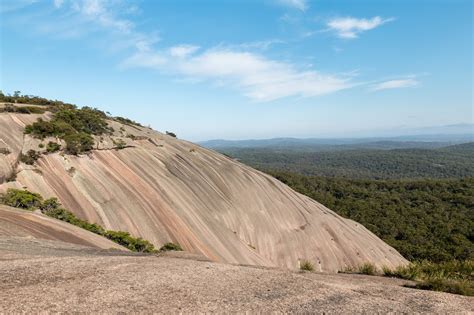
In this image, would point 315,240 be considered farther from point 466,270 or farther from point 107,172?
point 466,270

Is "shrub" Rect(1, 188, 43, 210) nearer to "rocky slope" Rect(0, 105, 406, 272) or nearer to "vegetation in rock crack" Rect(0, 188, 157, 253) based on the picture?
"vegetation in rock crack" Rect(0, 188, 157, 253)

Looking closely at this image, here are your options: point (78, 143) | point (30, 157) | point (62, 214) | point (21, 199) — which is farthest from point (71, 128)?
point (62, 214)

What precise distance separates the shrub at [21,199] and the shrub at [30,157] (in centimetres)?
334

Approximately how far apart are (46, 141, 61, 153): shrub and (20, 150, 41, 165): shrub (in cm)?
95

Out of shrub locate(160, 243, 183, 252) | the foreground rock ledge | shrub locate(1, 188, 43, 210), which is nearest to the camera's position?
the foreground rock ledge

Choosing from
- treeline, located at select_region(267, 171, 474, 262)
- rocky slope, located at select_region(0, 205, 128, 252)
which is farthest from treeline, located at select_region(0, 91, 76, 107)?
treeline, located at select_region(267, 171, 474, 262)

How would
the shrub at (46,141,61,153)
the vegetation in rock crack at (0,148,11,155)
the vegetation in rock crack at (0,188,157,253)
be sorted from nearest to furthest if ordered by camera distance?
the vegetation in rock crack at (0,188,157,253), the vegetation in rock crack at (0,148,11,155), the shrub at (46,141,61,153)

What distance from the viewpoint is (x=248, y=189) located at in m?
38.6

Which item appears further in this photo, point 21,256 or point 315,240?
point 315,240

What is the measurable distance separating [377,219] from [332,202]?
14.5 m

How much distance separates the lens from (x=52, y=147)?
2344 cm

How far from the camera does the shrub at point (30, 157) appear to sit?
21.3 metres

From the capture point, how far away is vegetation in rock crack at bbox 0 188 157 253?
17.9 m

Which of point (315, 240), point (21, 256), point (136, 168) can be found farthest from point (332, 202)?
point (21, 256)
